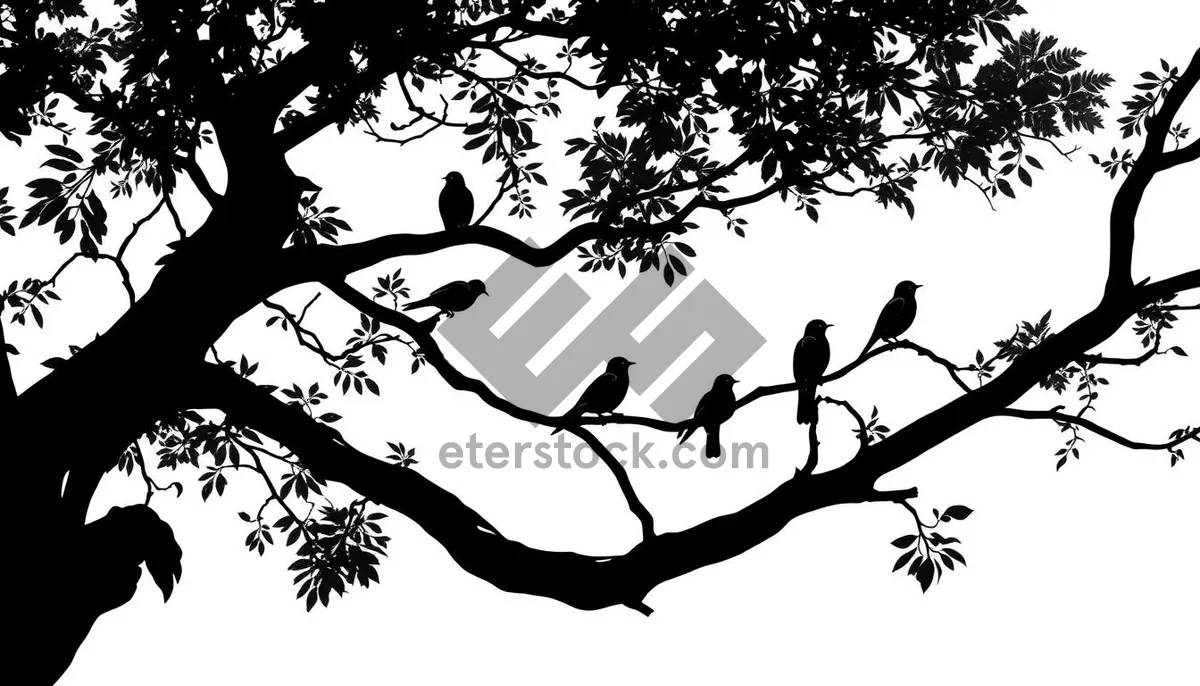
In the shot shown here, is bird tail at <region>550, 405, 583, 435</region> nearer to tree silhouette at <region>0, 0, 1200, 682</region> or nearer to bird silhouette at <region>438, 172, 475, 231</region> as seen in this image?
tree silhouette at <region>0, 0, 1200, 682</region>

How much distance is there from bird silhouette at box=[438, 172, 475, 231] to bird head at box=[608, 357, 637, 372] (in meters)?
2.12

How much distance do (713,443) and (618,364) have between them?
1.04 meters

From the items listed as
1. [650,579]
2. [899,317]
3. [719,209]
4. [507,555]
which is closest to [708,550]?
[650,579]

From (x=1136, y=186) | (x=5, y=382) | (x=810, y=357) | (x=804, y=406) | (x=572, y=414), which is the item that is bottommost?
(x=5, y=382)

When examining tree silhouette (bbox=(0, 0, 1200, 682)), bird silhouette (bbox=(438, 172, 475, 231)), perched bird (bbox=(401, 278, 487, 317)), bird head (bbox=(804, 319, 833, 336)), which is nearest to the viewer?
tree silhouette (bbox=(0, 0, 1200, 682))

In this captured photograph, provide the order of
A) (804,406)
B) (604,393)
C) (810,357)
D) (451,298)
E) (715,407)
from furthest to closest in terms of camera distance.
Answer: (451,298)
(604,393)
(810,357)
(804,406)
(715,407)

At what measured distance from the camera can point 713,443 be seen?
6.81 meters

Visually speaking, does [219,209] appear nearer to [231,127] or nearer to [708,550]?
[231,127]

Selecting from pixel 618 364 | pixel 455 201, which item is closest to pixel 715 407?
pixel 618 364

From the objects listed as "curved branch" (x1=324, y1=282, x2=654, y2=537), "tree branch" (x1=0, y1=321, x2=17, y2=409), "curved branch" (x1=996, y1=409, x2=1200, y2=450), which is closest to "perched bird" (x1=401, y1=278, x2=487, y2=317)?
"curved branch" (x1=324, y1=282, x2=654, y2=537)

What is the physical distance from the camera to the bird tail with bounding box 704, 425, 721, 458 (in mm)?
6770

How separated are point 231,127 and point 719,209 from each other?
2.80m

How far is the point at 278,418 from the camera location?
560 cm

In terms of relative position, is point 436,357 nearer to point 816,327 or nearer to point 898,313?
point 816,327
